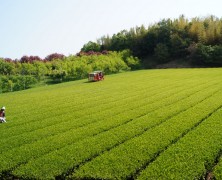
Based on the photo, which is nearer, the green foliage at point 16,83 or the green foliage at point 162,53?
the green foliage at point 16,83

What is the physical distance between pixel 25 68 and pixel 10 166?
47.7 metres

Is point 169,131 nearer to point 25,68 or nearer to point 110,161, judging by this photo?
point 110,161

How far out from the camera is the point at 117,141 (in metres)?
14.1

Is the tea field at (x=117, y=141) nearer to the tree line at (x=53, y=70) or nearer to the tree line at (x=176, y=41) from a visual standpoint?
the tree line at (x=53, y=70)

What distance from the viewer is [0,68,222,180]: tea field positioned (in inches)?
431

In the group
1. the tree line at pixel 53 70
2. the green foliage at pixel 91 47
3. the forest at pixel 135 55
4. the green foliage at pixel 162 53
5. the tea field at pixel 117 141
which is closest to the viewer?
the tea field at pixel 117 141

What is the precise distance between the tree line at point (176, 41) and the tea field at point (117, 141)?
41.7 metres

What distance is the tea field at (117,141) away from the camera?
431 inches

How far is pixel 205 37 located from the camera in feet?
218

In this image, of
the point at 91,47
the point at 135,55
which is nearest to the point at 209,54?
the point at 135,55

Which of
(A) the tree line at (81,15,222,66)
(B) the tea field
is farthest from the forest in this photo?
(B) the tea field

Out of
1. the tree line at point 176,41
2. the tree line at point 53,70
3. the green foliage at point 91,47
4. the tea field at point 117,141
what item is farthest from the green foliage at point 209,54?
the tea field at point 117,141

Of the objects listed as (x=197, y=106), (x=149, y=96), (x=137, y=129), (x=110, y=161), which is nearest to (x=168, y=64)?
(x=149, y=96)

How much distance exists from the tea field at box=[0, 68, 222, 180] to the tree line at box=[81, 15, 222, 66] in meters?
41.7
